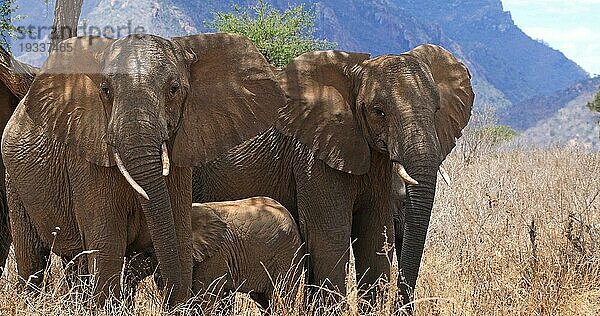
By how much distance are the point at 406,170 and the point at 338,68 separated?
95 cm

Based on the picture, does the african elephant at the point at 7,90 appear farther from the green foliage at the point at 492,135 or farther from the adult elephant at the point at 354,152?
the green foliage at the point at 492,135

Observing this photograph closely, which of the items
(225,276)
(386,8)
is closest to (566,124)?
(225,276)

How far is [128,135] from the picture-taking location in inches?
159

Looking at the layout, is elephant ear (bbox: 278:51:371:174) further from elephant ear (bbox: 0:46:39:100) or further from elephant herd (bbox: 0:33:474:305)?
elephant ear (bbox: 0:46:39:100)

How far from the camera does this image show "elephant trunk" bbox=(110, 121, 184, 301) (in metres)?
4.04

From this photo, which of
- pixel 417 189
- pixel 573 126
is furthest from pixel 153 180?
pixel 573 126

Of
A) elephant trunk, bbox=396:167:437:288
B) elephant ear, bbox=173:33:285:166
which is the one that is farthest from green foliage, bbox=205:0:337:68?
elephant trunk, bbox=396:167:437:288

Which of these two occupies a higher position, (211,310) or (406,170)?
(406,170)

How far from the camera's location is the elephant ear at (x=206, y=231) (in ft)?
17.7

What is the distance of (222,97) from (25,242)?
1577 mm

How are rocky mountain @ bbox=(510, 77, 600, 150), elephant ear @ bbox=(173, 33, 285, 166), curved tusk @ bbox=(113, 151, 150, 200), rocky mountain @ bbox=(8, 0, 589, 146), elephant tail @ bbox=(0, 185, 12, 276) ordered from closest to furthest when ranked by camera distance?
curved tusk @ bbox=(113, 151, 150, 200)
elephant ear @ bbox=(173, 33, 285, 166)
elephant tail @ bbox=(0, 185, 12, 276)
rocky mountain @ bbox=(510, 77, 600, 150)
rocky mountain @ bbox=(8, 0, 589, 146)

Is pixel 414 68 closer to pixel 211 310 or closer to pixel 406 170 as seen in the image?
pixel 406 170

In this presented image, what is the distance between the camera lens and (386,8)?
169875 millimetres

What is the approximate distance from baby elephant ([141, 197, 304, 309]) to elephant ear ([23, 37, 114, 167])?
110 centimetres
